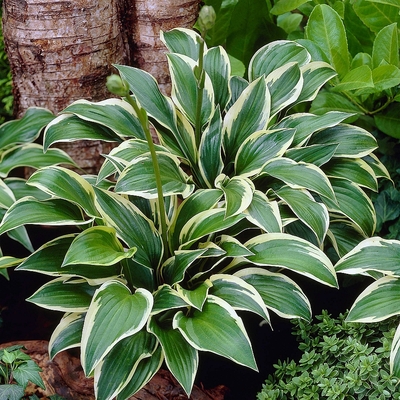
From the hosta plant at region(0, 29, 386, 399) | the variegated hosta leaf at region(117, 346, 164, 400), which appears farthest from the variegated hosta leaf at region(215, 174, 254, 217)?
the variegated hosta leaf at region(117, 346, 164, 400)

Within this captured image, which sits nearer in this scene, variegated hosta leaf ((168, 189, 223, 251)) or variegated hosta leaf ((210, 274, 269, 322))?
variegated hosta leaf ((210, 274, 269, 322))

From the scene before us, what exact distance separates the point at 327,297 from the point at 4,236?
4.24 feet

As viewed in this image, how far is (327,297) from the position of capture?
2.07 metres

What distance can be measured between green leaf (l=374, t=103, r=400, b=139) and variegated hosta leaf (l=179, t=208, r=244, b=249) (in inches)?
30.5

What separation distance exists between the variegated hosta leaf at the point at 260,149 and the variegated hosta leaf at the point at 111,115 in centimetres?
35

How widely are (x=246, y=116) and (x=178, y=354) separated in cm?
81

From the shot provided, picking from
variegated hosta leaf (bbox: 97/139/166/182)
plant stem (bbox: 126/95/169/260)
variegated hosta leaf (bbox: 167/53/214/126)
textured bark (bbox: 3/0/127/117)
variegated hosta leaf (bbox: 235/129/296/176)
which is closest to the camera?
plant stem (bbox: 126/95/169/260)

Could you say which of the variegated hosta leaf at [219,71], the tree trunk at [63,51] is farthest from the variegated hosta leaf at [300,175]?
the tree trunk at [63,51]

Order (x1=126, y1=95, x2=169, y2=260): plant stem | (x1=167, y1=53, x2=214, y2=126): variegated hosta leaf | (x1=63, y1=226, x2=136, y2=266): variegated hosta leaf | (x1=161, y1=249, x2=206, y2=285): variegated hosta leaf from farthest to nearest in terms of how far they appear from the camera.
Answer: (x1=167, y1=53, x2=214, y2=126): variegated hosta leaf
(x1=161, y1=249, x2=206, y2=285): variegated hosta leaf
(x1=63, y1=226, x2=136, y2=266): variegated hosta leaf
(x1=126, y1=95, x2=169, y2=260): plant stem

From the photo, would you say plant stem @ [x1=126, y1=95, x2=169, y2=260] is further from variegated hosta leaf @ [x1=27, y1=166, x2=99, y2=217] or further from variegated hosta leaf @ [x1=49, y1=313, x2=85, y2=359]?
variegated hosta leaf @ [x1=49, y1=313, x2=85, y2=359]

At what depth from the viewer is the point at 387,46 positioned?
6.26ft

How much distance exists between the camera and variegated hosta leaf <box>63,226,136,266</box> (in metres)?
1.44

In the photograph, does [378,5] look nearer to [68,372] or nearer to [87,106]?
[87,106]

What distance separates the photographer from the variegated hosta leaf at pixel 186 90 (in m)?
1.86
